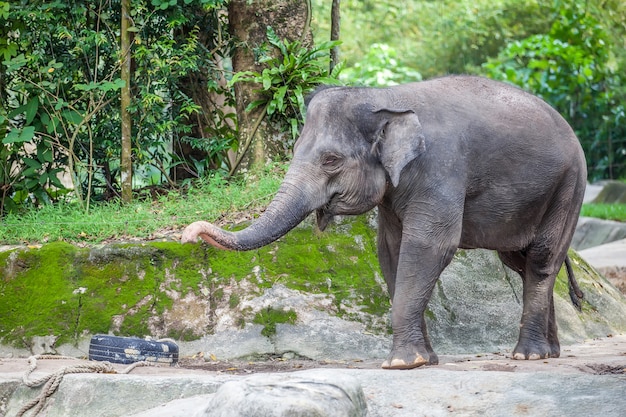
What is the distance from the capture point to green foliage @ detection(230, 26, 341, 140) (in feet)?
33.1

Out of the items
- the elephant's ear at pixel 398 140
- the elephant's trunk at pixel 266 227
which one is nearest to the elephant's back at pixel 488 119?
the elephant's ear at pixel 398 140

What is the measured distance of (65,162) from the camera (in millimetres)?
10414

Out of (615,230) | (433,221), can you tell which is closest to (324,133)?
(433,221)

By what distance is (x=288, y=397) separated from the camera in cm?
447

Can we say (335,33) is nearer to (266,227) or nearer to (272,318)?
(272,318)

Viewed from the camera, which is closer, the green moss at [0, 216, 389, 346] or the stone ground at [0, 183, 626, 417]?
the stone ground at [0, 183, 626, 417]

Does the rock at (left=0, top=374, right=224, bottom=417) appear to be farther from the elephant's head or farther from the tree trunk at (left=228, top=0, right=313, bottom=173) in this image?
the tree trunk at (left=228, top=0, right=313, bottom=173)

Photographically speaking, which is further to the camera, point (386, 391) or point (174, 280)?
point (174, 280)

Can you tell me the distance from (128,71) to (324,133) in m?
4.02

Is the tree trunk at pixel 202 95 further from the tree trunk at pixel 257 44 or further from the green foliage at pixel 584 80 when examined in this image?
the green foliage at pixel 584 80

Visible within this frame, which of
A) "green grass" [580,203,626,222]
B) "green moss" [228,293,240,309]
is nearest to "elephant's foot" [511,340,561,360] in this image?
"green moss" [228,293,240,309]

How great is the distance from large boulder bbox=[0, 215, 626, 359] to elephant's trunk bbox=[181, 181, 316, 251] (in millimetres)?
1766

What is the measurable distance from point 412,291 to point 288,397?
233 cm

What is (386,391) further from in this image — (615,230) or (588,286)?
(615,230)
